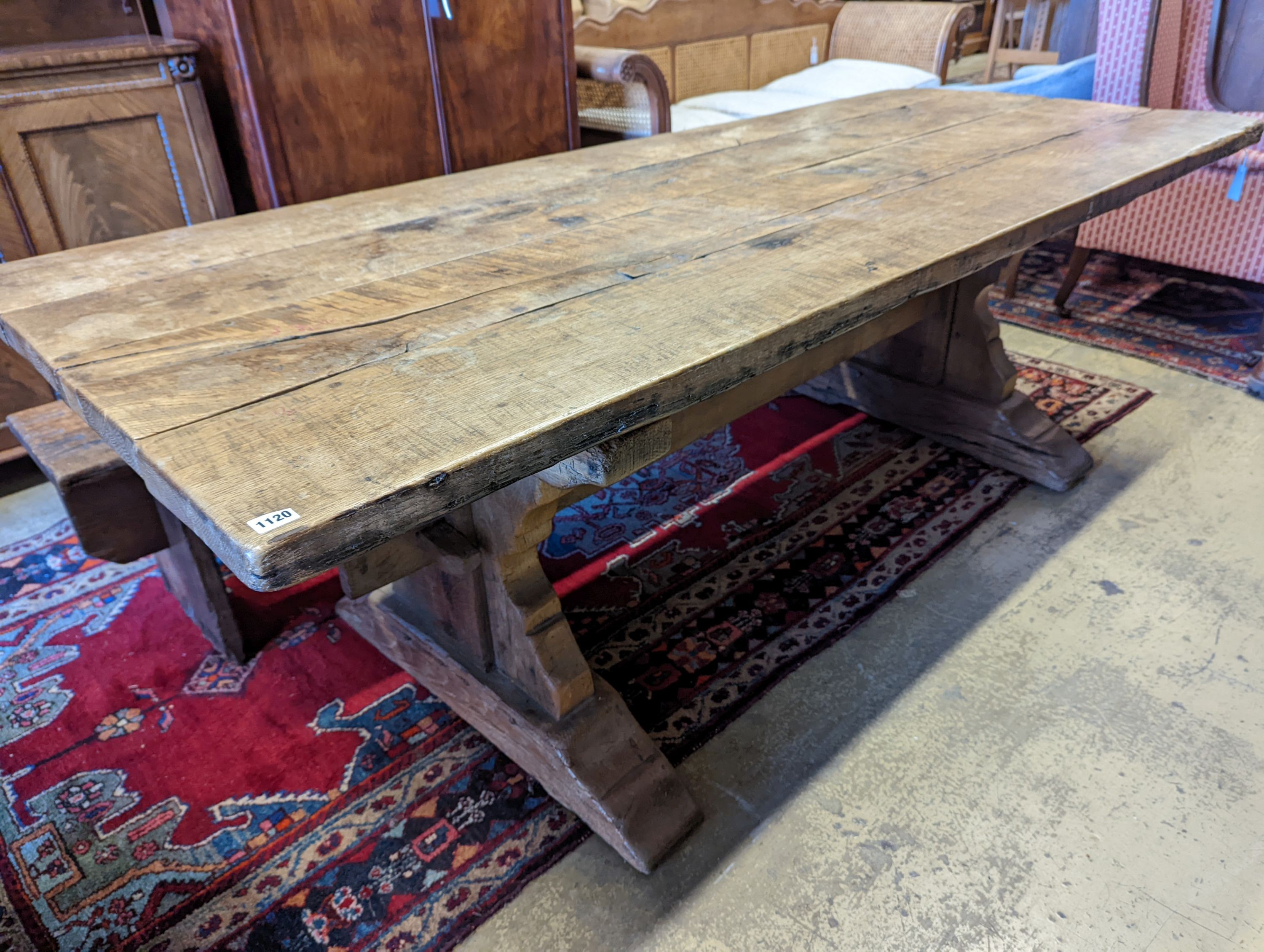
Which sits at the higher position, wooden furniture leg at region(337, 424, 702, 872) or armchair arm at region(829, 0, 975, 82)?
armchair arm at region(829, 0, 975, 82)

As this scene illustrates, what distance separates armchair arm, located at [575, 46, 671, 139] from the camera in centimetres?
268

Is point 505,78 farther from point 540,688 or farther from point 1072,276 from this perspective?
point 540,688

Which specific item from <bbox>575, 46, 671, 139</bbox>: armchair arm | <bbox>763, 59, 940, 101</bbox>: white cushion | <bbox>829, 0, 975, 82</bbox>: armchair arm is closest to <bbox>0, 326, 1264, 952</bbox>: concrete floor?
<bbox>575, 46, 671, 139</bbox>: armchair arm

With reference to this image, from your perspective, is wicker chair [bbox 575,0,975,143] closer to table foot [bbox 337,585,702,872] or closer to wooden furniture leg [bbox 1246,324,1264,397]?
wooden furniture leg [bbox 1246,324,1264,397]

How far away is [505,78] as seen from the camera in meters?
2.55

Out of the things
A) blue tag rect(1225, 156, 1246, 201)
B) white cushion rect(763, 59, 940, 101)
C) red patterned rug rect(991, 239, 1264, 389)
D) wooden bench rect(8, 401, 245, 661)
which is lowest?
red patterned rug rect(991, 239, 1264, 389)

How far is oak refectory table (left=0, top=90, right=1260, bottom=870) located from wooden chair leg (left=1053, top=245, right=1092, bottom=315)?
2.62 feet

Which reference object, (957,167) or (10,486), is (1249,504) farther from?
(10,486)

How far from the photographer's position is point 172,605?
1662mm

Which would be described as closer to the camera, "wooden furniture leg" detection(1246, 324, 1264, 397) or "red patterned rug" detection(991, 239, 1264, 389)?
"wooden furniture leg" detection(1246, 324, 1264, 397)

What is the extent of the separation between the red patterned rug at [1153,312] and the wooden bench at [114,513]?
7.95ft

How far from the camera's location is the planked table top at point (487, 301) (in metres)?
0.70

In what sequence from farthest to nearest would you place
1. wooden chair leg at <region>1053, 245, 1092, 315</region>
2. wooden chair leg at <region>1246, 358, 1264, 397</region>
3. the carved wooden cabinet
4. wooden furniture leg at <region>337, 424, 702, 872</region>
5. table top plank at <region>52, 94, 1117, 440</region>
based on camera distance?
1. wooden chair leg at <region>1053, 245, 1092, 315</region>
2. wooden chair leg at <region>1246, 358, 1264, 397</region>
3. the carved wooden cabinet
4. wooden furniture leg at <region>337, 424, 702, 872</region>
5. table top plank at <region>52, 94, 1117, 440</region>

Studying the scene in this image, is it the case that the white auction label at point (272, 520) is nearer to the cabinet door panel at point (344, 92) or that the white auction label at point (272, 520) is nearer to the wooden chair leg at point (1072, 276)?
the cabinet door panel at point (344, 92)
